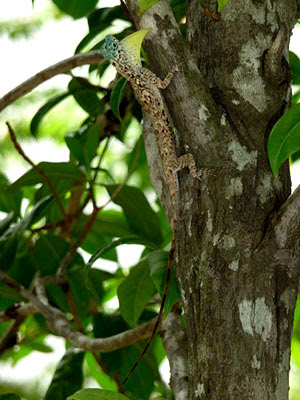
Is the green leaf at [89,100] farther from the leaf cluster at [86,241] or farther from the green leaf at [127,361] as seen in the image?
the green leaf at [127,361]

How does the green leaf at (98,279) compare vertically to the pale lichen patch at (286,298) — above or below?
above

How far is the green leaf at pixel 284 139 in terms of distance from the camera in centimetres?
84

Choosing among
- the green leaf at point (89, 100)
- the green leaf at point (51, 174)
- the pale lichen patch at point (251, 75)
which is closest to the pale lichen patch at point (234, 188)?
the pale lichen patch at point (251, 75)

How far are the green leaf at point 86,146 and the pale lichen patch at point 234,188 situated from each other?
1.86 ft

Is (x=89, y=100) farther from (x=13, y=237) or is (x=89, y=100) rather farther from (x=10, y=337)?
(x=10, y=337)

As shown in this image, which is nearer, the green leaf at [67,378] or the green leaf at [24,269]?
the green leaf at [67,378]

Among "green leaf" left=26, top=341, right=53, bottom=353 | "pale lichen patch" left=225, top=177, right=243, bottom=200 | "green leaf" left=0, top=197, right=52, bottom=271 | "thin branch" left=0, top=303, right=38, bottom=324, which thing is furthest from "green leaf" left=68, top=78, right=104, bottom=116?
"pale lichen patch" left=225, top=177, right=243, bottom=200

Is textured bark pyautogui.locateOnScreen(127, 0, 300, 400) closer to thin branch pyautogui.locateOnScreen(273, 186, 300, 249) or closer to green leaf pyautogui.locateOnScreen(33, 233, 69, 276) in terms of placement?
thin branch pyautogui.locateOnScreen(273, 186, 300, 249)

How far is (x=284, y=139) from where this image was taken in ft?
2.78

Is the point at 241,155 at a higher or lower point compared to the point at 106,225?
lower

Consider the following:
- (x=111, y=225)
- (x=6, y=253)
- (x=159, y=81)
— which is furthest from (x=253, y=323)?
(x=111, y=225)

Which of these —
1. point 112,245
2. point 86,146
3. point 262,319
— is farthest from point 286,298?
point 86,146

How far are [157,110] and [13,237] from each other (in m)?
0.44

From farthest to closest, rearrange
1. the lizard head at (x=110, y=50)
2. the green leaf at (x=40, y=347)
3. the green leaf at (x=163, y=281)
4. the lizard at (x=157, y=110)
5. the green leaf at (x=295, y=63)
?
the green leaf at (x=40, y=347), the green leaf at (x=295, y=63), the lizard head at (x=110, y=50), the green leaf at (x=163, y=281), the lizard at (x=157, y=110)
